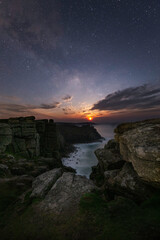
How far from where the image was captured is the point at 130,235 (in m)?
2.93

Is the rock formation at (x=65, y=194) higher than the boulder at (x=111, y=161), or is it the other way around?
the boulder at (x=111, y=161)

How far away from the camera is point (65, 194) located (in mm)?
5812

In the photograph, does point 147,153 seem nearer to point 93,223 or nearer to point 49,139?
point 93,223

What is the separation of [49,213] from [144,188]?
15.1 feet

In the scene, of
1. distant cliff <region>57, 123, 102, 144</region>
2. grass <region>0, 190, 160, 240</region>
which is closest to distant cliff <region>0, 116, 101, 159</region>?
grass <region>0, 190, 160, 240</region>

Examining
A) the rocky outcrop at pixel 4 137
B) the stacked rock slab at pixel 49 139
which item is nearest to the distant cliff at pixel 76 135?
the stacked rock slab at pixel 49 139

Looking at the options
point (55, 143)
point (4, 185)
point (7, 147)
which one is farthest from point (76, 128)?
point (4, 185)

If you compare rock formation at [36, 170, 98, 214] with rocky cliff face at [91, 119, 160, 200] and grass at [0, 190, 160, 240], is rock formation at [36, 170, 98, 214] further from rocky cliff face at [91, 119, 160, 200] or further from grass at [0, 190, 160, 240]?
rocky cliff face at [91, 119, 160, 200]

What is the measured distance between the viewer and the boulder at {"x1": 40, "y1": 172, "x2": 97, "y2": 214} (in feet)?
16.1

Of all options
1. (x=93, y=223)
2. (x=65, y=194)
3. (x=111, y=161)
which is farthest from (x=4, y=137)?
(x=93, y=223)

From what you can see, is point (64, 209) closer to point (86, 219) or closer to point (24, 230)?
point (86, 219)

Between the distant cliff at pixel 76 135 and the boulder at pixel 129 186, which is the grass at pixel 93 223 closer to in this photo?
the boulder at pixel 129 186

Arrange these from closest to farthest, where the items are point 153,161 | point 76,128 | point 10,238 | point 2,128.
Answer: point 10,238 < point 153,161 < point 2,128 < point 76,128

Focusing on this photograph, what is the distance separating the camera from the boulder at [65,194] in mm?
4905
